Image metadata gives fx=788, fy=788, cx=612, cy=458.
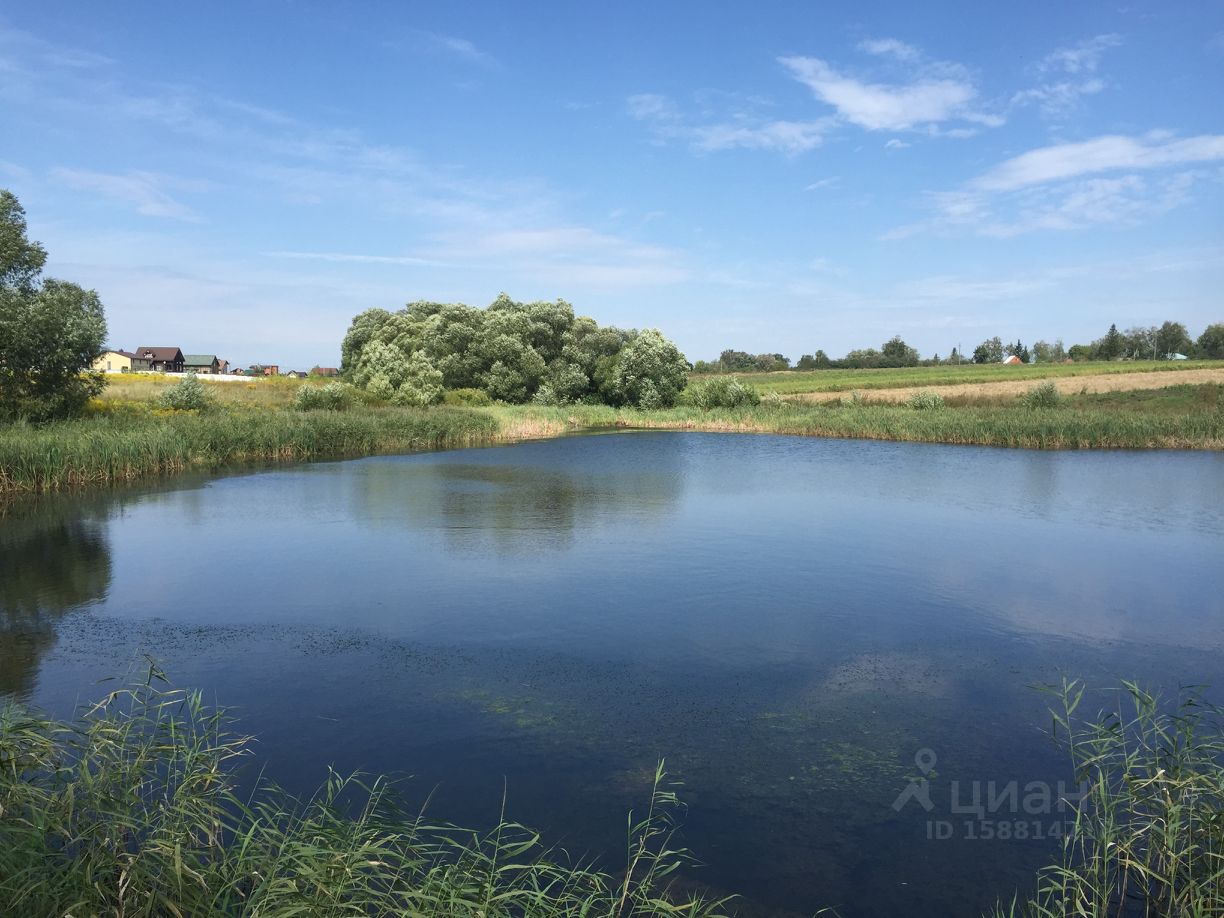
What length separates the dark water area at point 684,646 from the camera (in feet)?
16.9

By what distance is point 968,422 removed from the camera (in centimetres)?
3416

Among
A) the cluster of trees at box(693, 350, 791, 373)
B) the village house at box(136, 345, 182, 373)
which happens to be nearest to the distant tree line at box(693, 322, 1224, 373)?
the cluster of trees at box(693, 350, 791, 373)

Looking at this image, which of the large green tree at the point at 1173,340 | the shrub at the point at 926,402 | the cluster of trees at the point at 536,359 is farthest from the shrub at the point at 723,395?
the large green tree at the point at 1173,340

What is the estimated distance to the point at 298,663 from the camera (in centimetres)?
788

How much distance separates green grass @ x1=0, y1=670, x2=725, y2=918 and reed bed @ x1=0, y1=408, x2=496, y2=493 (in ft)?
52.7

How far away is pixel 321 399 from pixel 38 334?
14.2m

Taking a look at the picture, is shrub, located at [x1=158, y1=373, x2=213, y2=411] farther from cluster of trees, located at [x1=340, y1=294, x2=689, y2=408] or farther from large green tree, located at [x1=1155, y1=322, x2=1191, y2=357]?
large green tree, located at [x1=1155, y1=322, x2=1191, y2=357]

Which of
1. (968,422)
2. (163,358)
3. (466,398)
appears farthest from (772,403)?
(163,358)

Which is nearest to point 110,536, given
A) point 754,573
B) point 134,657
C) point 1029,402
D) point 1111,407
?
point 134,657

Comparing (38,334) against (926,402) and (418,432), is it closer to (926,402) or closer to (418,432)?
(418,432)

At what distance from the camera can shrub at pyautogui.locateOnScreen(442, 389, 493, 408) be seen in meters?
46.2

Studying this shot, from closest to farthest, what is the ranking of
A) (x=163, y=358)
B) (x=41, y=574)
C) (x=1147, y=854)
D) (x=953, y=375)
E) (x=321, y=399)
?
(x=1147, y=854) < (x=41, y=574) < (x=321, y=399) < (x=953, y=375) < (x=163, y=358)

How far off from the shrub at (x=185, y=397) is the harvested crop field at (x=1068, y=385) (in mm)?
37814

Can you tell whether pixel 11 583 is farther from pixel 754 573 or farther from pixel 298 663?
pixel 754 573
